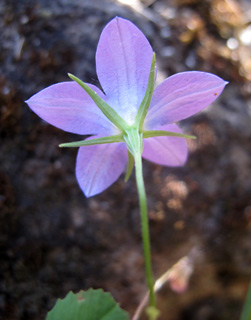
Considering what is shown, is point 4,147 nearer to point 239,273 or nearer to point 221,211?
point 221,211

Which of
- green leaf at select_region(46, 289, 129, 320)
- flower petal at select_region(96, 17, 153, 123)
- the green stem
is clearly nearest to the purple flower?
flower petal at select_region(96, 17, 153, 123)

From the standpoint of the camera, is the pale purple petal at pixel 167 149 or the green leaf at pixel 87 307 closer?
the green leaf at pixel 87 307

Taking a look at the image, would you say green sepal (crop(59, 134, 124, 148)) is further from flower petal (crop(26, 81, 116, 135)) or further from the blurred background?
the blurred background

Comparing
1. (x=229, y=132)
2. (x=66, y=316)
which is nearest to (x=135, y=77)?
(x=66, y=316)

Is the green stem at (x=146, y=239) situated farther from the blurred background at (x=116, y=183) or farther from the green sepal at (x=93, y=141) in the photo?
the blurred background at (x=116, y=183)

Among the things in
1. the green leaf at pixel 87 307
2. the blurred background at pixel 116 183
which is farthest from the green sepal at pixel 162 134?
the blurred background at pixel 116 183

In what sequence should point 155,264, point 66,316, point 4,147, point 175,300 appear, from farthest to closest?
point 175,300
point 155,264
point 4,147
point 66,316
